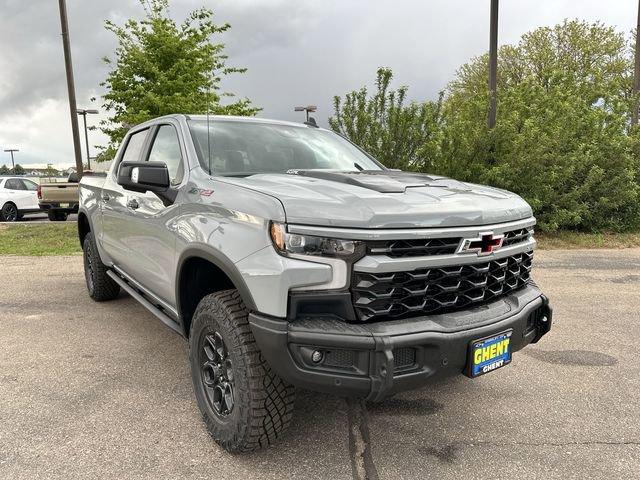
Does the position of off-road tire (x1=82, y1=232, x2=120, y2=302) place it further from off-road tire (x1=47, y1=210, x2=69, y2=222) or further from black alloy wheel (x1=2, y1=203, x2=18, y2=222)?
black alloy wheel (x1=2, y1=203, x2=18, y2=222)

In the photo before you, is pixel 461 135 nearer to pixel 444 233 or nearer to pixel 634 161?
pixel 634 161

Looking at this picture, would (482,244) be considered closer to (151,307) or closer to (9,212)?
(151,307)

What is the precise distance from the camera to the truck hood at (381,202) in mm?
2215

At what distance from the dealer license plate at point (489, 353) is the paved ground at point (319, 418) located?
1.62ft

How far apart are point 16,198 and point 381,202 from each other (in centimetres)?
1665

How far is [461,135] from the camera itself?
9.69 m

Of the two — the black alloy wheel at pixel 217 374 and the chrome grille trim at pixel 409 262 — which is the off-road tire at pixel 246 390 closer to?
the black alloy wheel at pixel 217 374

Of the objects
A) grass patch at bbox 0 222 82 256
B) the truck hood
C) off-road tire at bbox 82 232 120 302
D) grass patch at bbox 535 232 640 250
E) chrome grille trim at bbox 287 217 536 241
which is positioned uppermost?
the truck hood

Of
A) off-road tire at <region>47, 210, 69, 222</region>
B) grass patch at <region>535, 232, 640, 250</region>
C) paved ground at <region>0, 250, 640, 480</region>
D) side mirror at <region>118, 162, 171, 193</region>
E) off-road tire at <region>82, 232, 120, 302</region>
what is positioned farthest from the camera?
off-road tire at <region>47, 210, 69, 222</region>

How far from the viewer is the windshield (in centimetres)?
325

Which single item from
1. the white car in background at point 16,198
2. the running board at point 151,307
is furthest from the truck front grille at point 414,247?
the white car in background at point 16,198

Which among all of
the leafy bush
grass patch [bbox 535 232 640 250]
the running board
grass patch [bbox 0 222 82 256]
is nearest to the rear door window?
grass patch [bbox 0 222 82 256]

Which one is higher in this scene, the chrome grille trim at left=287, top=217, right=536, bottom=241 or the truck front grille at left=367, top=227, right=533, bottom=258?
the chrome grille trim at left=287, top=217, right=536, bottom=241

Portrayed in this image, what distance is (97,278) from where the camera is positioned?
207 inches
